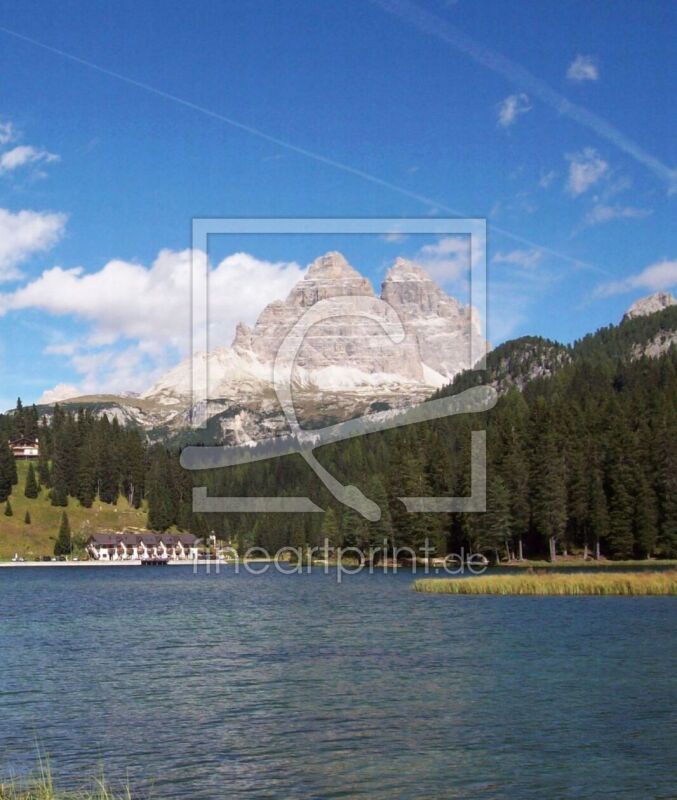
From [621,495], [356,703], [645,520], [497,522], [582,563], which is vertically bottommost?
[582,563]

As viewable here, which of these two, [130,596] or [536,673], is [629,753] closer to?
[536,673]

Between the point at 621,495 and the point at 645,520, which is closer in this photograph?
the point at 645,520

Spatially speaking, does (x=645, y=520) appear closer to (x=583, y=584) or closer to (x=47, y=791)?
(x=583, y=584)

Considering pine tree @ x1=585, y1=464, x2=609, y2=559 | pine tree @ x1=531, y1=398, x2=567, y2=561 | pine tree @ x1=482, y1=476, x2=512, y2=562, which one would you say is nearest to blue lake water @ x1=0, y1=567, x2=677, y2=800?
pine tree @ x1=482, y1=476, x2=512, y2=562

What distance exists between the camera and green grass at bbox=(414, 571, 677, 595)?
89.7 meters

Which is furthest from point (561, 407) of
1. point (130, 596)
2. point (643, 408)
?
point (130, 596)

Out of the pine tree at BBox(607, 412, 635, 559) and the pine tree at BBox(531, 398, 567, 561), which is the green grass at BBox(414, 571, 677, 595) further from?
the pine tree at BBox(531, 398, 567, 561)

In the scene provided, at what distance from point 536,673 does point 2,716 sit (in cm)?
2518

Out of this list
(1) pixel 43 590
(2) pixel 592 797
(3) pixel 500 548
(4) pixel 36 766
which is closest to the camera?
(2) pixel 592 797

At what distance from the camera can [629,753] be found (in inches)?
1278

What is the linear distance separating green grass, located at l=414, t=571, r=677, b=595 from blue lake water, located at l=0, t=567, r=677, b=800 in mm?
9681

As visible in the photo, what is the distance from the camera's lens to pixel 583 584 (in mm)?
91438

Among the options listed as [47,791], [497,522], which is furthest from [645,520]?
[47,791]

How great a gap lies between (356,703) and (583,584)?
54.9m
